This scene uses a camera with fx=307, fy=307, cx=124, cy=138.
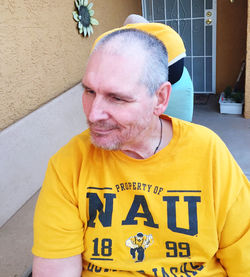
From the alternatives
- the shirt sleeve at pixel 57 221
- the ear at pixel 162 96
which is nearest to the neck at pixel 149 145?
the ear at pixel 162 96

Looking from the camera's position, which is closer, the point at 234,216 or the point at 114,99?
the point at 114,99

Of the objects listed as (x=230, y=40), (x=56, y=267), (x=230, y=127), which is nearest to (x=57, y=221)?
(x=56, y=267)

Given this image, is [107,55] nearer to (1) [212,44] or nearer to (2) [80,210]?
(2) [80,210]

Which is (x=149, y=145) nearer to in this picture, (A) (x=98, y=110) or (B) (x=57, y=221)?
(A) (x=98, y=110)

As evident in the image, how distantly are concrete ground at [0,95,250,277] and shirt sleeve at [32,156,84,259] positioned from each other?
295 millimetres

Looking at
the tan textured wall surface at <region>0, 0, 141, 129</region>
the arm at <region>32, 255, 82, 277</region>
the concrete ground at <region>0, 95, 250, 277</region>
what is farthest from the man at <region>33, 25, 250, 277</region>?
the tan textured wall surface at <region>0, 0, 141, 129</region>

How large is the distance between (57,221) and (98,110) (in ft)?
1.31

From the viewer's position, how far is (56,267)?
1.00 meters

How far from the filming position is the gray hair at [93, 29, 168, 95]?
891 mm

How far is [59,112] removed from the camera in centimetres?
295

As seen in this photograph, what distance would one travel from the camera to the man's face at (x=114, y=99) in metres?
0.87

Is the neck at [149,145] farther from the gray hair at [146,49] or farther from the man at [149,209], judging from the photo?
the gray hair at [146,49]

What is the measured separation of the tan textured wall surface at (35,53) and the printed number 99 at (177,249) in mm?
1799

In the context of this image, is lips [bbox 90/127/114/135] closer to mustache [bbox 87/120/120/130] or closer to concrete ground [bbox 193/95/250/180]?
mustache [bbox 87/120/120/130]
